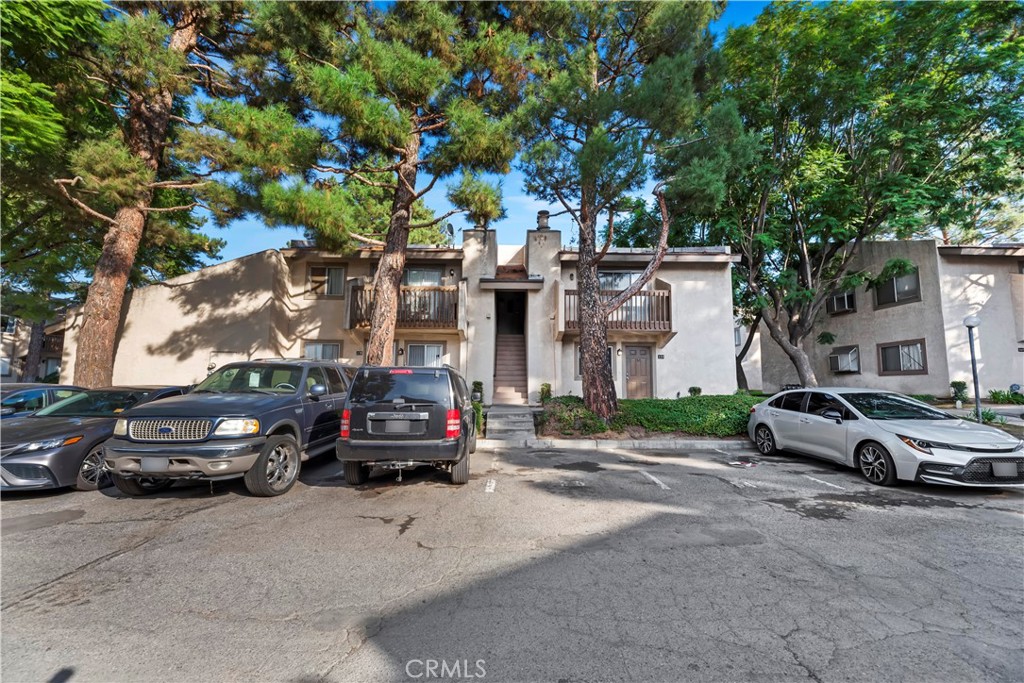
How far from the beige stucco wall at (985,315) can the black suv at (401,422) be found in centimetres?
1999

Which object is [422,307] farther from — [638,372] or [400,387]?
[400,387]

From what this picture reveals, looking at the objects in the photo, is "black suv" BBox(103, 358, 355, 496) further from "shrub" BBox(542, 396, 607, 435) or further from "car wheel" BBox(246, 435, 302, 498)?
"shrub" BBox(542, 396, 607, 435)

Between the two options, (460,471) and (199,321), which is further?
(199,321)

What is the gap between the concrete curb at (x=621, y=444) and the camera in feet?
34.3

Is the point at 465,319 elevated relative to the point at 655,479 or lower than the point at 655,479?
elevated

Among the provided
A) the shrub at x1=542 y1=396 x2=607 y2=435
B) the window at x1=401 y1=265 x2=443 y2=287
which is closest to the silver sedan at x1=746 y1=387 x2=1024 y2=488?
the shrub at x1=542 y1=396 x2=607 y2=435

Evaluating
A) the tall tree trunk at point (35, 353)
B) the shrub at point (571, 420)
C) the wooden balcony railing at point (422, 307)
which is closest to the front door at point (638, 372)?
the shrub at point (571, 420)

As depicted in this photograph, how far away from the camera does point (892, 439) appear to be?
659cm

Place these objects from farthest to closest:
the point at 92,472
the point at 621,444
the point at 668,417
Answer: the point at 668,417 < the point at 621,444 < the point at 92,472

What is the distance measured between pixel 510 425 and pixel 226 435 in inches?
302

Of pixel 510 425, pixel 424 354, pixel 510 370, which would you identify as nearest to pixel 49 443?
pixel 510 425

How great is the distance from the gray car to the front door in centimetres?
1534

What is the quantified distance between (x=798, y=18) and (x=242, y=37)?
18558 mm

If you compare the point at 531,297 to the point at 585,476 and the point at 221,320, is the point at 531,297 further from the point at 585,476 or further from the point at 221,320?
the point at 221,320
